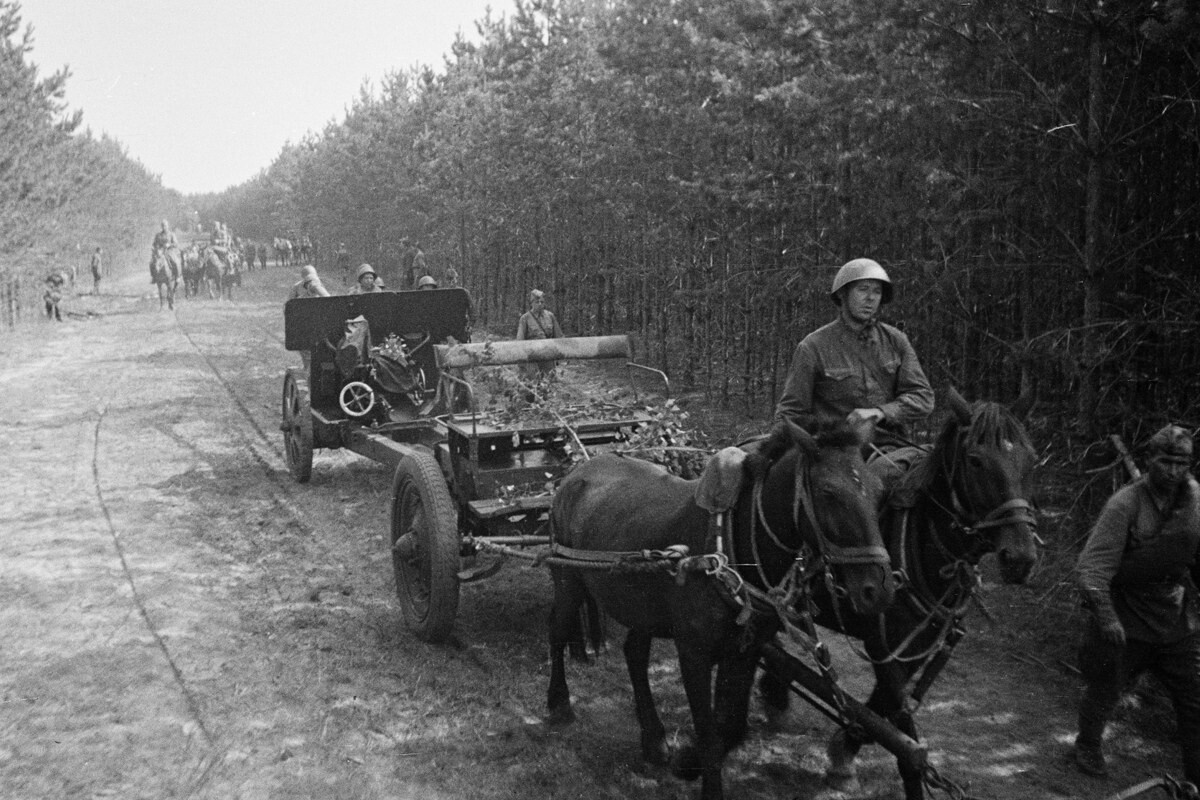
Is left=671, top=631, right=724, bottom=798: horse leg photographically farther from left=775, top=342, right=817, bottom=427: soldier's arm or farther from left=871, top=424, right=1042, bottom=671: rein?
left=775, top=342, right=817, bottom=427: soldier's arm

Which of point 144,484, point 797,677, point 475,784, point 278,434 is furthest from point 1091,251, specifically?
point 278,434

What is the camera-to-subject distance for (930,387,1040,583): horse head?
174 inches

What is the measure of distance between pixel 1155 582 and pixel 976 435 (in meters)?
1.52

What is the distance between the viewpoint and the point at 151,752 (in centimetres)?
573

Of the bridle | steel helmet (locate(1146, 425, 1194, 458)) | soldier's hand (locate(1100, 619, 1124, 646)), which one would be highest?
steel helmet (locate(1146, 425, 1194, 458))

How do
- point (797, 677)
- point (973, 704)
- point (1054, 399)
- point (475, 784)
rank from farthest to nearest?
point (1054, 399) < point (973, 704) < point (475, 784) < point (797, 677)

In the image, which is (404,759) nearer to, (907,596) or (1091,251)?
(907,596)

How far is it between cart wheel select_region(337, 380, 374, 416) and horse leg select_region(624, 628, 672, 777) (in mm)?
6049

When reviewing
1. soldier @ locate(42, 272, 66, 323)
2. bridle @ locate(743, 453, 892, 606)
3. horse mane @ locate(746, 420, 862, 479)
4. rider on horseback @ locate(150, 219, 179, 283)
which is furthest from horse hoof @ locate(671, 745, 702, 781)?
rider on horseback @ locate(150, 219, 179, 283)

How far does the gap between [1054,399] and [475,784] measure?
6.44 meters

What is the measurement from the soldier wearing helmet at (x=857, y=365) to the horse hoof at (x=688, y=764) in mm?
1817

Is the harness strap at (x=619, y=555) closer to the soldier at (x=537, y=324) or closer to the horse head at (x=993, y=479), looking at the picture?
the horse head at (x=993, y=479)

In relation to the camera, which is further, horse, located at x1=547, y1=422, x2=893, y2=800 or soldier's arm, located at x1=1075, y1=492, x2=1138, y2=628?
soldier's arm, located at x1=1075, y1=492, x2=1138, y2=628

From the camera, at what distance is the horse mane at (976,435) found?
4562 millimetres
